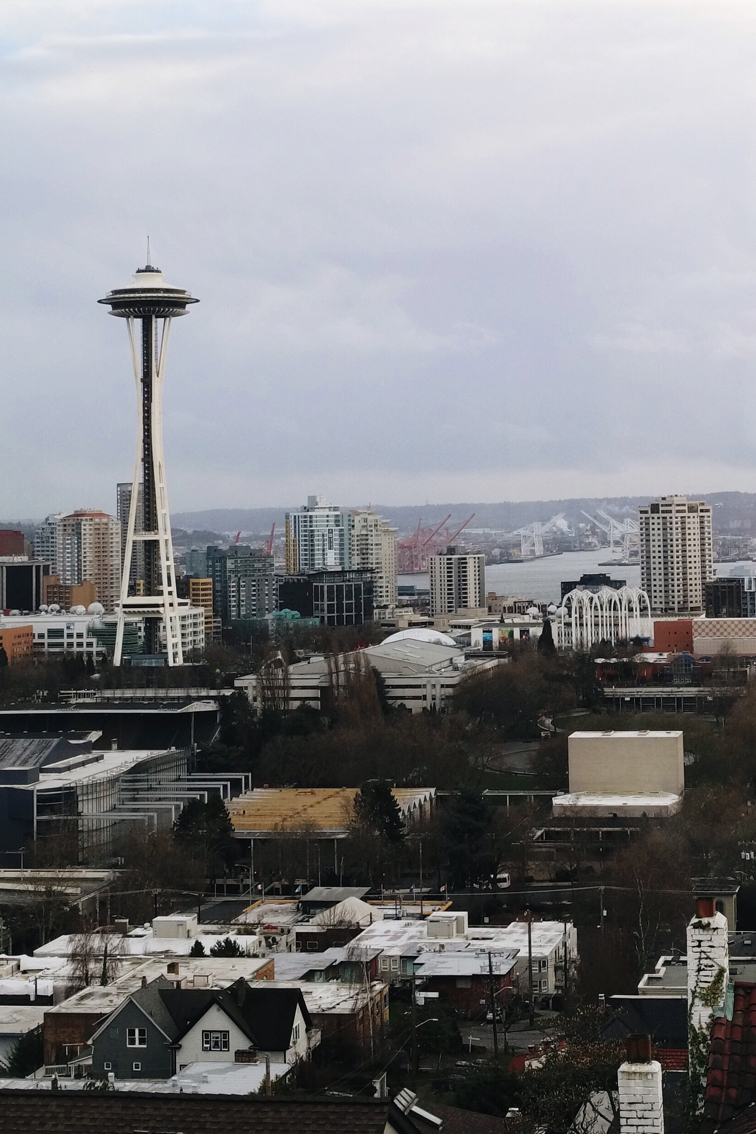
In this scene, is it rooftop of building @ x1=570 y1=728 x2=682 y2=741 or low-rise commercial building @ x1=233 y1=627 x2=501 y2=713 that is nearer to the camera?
rooftop of building @ x1=570 y1=728 x2=682 y2=741

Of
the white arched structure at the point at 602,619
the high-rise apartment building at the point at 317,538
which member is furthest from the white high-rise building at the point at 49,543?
the white arched structure at the point at 602,619

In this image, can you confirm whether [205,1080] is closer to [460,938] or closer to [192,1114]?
[192,1114]

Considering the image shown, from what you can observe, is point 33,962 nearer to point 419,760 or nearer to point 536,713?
point 419,760

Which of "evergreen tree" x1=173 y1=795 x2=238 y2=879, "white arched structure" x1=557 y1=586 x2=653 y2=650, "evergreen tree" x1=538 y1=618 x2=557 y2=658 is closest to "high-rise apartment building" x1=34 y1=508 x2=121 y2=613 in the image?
"white arched structure" x1=557 y1=586 x2=653 y2=650

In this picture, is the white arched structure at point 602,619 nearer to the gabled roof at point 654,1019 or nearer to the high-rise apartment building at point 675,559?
the high-rise apartment building at point 675,559

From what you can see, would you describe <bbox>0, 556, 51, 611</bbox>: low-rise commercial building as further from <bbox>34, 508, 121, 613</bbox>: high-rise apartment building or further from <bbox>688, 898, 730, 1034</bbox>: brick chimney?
<bbox>688, 898, 730, 1034</bbox>: brick chimney

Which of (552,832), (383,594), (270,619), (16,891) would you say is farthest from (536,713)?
(383,594)
